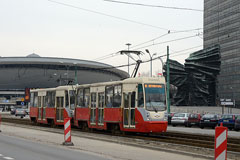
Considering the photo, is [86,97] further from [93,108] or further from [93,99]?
[93,108]

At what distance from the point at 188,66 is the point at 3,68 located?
58.7 meters

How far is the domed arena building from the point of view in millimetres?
132750

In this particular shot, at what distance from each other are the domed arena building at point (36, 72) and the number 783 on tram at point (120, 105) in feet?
321

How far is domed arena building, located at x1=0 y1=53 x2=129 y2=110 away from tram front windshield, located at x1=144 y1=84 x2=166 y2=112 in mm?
104325

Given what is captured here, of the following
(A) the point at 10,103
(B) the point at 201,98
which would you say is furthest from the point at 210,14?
(A) the point at 10,103

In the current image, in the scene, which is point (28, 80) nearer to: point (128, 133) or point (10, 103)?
point (10, 103)

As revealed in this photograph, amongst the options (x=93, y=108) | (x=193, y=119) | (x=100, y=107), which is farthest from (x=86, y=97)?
(x=193, y=119)

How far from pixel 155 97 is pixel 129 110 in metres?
1.56

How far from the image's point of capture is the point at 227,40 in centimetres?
11688

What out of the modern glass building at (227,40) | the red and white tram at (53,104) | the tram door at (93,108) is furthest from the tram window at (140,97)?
the modern glass building at (227,40)

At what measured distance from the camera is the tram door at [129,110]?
2273 centimetres

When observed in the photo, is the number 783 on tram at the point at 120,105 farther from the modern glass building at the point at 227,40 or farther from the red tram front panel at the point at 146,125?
the modern glass building at the point at 227,40

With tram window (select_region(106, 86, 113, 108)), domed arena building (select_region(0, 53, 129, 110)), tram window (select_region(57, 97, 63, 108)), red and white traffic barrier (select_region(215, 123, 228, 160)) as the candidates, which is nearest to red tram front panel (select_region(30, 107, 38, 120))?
tram window (select_region(57, 97, 63, 108))

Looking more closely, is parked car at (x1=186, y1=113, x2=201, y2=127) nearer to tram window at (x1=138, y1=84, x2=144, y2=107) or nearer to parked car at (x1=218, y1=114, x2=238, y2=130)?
parked car at (x1=218, y1=114, x2=238, y2=130)
